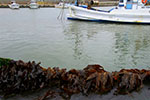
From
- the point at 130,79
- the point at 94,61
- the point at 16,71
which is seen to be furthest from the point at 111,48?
the point at 16,71

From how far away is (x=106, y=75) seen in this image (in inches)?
135

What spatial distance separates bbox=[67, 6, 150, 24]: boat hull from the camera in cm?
1794

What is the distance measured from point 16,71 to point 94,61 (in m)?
3.71

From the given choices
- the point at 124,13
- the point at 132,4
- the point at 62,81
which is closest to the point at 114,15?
the point at 124,13

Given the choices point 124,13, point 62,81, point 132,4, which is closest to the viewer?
point 62,81

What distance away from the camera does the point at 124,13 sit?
18359mm

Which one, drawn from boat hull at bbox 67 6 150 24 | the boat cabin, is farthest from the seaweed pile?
the boat cabin

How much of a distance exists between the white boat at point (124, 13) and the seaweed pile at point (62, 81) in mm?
16241

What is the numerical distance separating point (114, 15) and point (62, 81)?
1703 cm

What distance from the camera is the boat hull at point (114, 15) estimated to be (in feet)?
58.9

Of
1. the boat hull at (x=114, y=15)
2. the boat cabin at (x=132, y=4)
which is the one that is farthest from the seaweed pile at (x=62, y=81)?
the boat cabin at (x=132, y=4)

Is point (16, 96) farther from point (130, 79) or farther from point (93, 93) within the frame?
point (130, 79)

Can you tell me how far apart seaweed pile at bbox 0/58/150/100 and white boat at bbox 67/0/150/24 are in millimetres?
16241

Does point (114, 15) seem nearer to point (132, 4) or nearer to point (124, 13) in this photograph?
point (124, 13)
